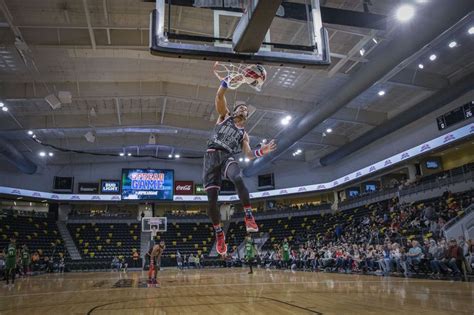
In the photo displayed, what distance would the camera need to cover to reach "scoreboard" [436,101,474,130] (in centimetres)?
1648

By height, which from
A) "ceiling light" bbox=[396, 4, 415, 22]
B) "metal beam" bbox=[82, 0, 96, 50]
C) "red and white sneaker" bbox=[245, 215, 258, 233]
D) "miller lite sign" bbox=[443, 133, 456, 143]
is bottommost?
"red and white sneaker" bbox=[245, 215, 258, 233]

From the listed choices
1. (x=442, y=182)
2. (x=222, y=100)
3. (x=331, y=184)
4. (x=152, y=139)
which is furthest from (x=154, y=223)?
(x=222, y=100)

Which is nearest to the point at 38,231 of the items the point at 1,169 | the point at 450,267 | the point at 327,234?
the point at 1,169

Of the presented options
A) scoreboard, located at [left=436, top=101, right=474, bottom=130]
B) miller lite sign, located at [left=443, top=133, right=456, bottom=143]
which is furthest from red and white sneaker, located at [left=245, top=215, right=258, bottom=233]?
miller lite sign, located at [left=443, top=133, right=456, bottom=143]

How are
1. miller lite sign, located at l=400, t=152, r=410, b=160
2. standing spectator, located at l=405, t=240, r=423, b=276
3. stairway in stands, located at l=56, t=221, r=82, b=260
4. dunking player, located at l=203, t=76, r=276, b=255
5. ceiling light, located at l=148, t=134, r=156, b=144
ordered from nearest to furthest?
dunking player, located at l=203, t=76, r=276, b=255, standing spectator, located at l=405, t=240, r=423, b=276, miller lite sign, located at l=400, t=152, r=410, b=160, ceiling light, located at l=148, t=134, r=156, b=144, stairway in stands, located at l=56, t=221, r=82, b=260

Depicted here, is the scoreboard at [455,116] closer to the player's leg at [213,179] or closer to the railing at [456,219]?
the railing at [456,219]

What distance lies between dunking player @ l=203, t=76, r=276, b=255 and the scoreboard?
617 inches

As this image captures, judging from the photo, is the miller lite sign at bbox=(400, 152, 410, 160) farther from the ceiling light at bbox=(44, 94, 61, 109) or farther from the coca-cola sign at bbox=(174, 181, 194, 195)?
the ceiling light at bbox=(44, 94, 61, 109)

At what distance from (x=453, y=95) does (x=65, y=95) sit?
17298 mm

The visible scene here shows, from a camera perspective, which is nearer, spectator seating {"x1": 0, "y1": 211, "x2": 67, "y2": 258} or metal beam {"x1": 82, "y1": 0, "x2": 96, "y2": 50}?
metal beam {"x1": 82, "y1": 0, "x2": 96, "y2": 50}

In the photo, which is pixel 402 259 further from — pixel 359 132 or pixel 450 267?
pixel 359 132

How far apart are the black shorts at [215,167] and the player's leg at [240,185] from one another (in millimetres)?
49

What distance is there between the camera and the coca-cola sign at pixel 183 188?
32031mm


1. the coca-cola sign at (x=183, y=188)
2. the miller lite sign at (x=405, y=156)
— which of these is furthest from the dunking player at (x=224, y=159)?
the coca-cola sign at (x=183, y=188)
